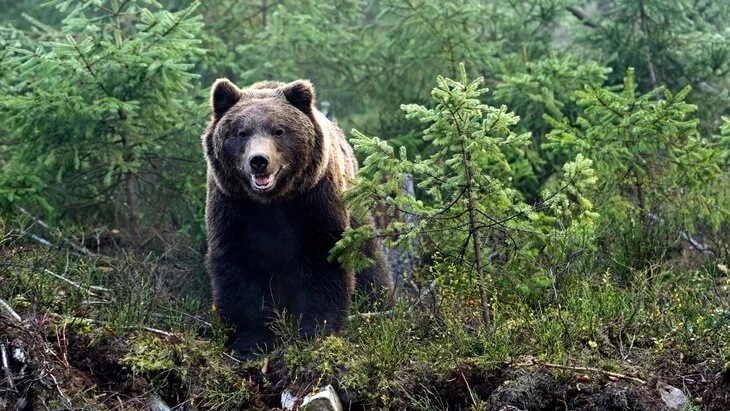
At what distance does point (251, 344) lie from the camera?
735 cm

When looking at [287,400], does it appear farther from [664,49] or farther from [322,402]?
[664,49]

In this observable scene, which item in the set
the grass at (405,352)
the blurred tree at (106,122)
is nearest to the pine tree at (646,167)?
the grass at (405,352)

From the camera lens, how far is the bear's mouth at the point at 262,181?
22.6ft

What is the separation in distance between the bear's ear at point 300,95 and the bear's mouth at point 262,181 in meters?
0.87

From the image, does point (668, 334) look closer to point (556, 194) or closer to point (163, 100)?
point (556, 194)

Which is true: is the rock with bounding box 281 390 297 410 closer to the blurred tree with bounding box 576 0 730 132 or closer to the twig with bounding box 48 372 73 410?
the twig with bounding box 48 372 73 410

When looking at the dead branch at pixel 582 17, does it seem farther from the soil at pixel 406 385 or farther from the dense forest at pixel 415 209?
the soil at pixel 406 385

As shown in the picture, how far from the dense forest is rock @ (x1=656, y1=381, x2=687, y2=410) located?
0.5 inches

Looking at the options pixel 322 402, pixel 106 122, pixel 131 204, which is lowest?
pixel 131 204

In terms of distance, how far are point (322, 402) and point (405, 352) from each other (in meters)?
0.65

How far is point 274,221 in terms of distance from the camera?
7.36 meters

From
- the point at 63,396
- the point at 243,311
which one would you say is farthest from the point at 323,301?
the point at 63,396

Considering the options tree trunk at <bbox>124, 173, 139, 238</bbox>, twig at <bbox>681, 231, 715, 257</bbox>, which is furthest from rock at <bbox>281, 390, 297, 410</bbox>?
twig at <bbox>681, 231, 715, 257</bbox>

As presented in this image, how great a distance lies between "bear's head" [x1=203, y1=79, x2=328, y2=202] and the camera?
276 inches
